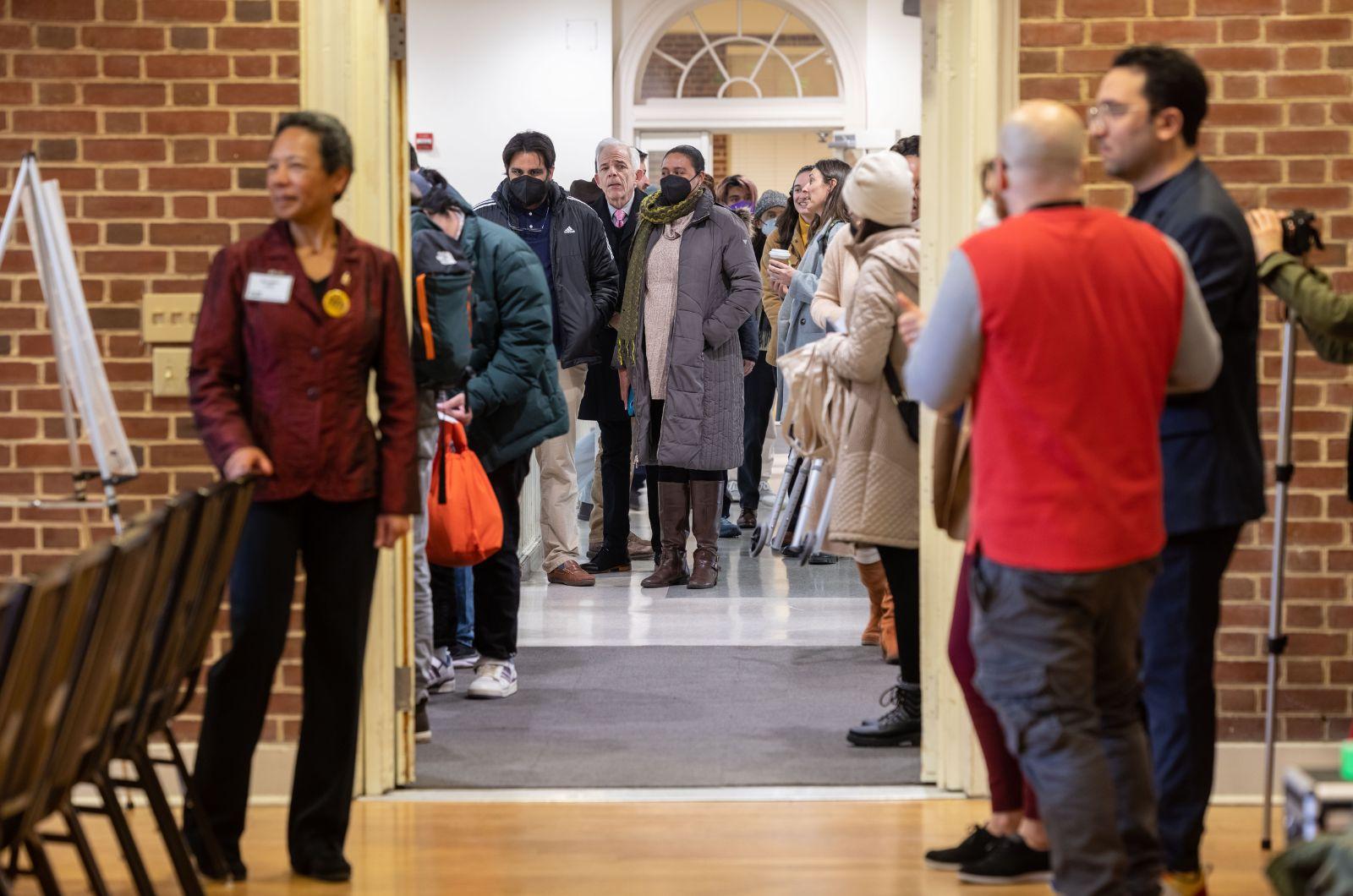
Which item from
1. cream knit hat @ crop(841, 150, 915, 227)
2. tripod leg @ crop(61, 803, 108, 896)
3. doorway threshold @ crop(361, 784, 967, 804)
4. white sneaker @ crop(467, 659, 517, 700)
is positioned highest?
cream knit hat @ crop(841, 150, 915, 227)

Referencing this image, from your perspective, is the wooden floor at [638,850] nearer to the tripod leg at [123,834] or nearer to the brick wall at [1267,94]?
the tripod leg at [123,834]

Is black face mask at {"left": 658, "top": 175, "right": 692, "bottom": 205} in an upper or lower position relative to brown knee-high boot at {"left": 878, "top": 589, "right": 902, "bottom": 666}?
upper

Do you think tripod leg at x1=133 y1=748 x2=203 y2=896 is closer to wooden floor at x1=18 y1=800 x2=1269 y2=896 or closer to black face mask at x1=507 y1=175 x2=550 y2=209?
wooden floor at x1=18 y1=800 x2=1269 y2=896

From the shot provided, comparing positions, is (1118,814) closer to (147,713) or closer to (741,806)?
(741,806)

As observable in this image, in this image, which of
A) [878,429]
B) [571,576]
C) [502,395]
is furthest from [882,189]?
[571,576]

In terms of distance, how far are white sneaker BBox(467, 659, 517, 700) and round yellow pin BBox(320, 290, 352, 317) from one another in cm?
210

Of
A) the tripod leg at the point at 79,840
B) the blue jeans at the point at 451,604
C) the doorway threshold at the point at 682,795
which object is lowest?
the doorway threshold at the point at 682,795

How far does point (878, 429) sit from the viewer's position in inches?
171

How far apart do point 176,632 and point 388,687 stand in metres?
1.13

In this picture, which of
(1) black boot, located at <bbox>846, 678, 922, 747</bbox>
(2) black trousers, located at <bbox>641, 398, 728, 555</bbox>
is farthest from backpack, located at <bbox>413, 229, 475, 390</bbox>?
(2) black trousers, located at <bbox>641, 398, 728, 555</bbox>

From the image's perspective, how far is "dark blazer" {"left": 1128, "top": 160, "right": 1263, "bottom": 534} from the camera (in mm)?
2932

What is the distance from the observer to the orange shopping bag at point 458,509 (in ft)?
15.8

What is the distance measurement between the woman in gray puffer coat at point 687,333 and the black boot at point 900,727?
235 centimetres

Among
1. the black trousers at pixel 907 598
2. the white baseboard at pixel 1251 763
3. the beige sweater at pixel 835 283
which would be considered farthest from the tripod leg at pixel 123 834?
the beige sweater at pixel 835 283
